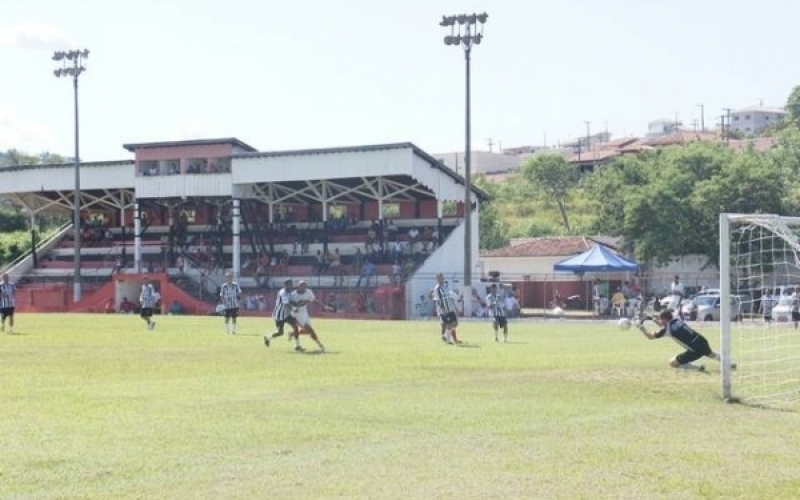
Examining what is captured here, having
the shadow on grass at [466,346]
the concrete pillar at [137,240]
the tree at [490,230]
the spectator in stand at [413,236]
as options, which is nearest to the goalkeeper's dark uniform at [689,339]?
the shadow on grass at [466,346]

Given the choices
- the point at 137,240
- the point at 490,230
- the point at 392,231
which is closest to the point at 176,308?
the point at 137,240

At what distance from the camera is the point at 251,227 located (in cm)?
7062

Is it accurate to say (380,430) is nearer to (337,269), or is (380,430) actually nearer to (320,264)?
(337,269)

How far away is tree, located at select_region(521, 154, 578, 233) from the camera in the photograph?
12038cm

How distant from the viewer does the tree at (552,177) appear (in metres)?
120

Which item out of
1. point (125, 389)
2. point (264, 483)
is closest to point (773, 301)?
point (125, 389)

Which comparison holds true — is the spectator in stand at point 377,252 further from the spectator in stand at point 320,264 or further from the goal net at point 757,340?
the goal net at point 757,340

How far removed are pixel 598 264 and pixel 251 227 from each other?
2226 centimetres

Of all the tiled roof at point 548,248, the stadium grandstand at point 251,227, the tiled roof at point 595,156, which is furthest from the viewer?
the tiled roof at point 595,156

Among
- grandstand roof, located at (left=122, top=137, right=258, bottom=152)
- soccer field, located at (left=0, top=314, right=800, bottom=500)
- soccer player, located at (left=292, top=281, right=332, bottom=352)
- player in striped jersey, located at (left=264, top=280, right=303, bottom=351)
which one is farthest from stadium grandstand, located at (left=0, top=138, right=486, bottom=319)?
soccer field, located at (left=0, top=314, right=800, bottom=500)

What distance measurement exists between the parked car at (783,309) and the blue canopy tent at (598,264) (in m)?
13.9

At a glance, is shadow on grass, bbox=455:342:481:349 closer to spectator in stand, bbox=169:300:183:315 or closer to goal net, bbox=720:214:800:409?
goal net, bbox=720:214:800:409

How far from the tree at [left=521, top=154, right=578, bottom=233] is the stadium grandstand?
146ft

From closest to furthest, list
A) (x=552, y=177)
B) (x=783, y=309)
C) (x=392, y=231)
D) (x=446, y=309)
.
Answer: (x=446, y=309), (x=783, y=309), (x=392, y=231), (x=552, y=177)
